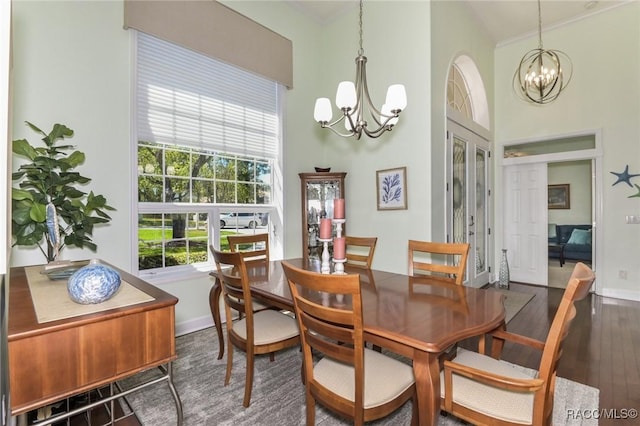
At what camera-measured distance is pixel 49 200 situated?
2010 mm

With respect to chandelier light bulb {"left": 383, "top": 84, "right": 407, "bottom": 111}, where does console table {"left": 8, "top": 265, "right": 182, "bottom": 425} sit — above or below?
below

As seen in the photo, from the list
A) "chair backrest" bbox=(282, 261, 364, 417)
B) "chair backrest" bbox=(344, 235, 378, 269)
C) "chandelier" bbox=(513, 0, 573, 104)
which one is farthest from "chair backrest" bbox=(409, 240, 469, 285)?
"chandelier" bbox=(513, 0, 573, 104)

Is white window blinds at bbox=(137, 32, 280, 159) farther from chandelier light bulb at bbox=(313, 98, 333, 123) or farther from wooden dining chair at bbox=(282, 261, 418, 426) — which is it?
wooden dining chair at bbox=(282, 261, 418, 426)

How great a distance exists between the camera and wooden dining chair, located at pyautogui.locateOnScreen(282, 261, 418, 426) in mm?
1175

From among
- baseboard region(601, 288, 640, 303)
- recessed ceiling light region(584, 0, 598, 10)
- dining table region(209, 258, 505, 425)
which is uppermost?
recessed ceiling light region(584, 0, 598, 10)

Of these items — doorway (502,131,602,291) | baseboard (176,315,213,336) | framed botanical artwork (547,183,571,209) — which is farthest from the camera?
framed botanical artwork (547,183,571,209)

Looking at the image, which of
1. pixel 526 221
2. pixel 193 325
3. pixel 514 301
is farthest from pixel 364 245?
pixel 526 221

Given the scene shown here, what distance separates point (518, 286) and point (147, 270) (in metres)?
5.16

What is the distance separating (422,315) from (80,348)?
1.31 metres

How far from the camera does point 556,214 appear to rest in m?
7.45

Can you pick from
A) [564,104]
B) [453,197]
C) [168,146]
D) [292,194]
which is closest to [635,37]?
[564,104]

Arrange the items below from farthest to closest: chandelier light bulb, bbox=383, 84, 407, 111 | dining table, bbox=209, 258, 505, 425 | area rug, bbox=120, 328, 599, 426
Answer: chandelier light bulb, bbox=383, 84, 407, 111, area rug, bbox=120, 328, 599, 426, dining table, bbox=209, 258, 505, 425

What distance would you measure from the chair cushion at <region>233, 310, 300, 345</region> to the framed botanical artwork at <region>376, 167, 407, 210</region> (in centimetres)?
192

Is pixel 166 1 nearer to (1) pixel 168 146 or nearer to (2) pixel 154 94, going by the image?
(2) pixel 154 94
